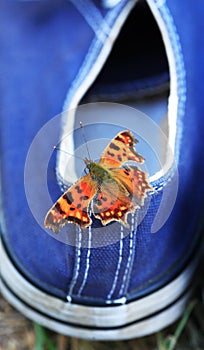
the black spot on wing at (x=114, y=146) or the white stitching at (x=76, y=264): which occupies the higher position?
the black spot on wing at (x=114, y=146)

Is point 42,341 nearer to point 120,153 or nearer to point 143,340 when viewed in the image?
point 143,340

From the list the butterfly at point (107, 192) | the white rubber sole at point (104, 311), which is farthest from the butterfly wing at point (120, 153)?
the white rubber sole at point (104, 311)

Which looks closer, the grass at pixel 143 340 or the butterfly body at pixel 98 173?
the butterfly body at pixel 98 173

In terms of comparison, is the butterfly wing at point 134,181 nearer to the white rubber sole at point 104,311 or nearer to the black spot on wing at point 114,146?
the black spot on wing at point 114,146

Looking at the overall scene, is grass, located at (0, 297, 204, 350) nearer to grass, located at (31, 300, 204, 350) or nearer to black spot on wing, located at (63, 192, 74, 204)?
grass, located at (31, 300, 204, 350)

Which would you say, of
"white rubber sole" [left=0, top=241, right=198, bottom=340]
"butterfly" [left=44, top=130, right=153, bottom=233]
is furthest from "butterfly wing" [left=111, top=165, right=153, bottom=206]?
"white rubber sole" [left=0, top=241, right=198, bottom=340]

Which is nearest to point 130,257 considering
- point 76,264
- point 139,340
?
point 76,264

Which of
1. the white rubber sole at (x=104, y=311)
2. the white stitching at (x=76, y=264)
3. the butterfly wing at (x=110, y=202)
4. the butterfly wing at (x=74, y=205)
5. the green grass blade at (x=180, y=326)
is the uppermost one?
the butterfly wing at (x=74, y=205)

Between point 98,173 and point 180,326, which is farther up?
point 98,173
